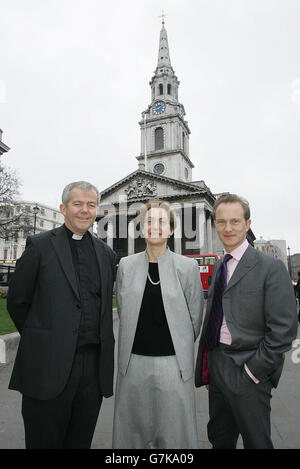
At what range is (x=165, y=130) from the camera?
52.3m

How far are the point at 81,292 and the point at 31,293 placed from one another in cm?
42

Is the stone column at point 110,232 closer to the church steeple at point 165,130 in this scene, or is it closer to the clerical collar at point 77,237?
the church steeple at point 165,130

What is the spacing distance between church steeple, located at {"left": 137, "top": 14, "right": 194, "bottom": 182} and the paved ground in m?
45.2

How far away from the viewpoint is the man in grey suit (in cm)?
232

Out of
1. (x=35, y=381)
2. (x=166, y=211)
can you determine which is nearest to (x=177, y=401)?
(x=35, y=381)

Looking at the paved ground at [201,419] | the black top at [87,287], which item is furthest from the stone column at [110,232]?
the black top at [87,287]

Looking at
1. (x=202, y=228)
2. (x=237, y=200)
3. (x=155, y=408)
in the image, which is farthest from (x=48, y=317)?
(x=202, y=228)

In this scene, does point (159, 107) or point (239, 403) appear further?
point (159, 107)

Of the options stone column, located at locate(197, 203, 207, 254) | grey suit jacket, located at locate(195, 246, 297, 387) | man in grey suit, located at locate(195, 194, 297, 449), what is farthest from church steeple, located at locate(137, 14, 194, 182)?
grey suit jacket, located at locate(195, 246, 297, 387)

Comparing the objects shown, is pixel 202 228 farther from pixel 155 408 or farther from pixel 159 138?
pixel 155 408

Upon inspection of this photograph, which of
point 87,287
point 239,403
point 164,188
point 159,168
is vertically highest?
point 159,168

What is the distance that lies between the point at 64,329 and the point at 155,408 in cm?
104

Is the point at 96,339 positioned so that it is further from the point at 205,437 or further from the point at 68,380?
the point at 205,437

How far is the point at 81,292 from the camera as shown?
2.65 metres
